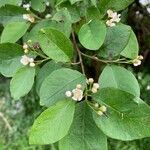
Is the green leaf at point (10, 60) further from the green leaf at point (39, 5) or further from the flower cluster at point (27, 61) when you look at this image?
the green leaf at point (39, 5)

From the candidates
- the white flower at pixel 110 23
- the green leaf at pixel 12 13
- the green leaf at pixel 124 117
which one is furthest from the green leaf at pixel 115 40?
the green leaf at pixel 12 13

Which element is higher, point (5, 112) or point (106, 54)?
point (106, 54)

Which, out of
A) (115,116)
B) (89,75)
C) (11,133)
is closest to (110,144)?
(89,75)

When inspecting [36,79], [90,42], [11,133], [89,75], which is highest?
[90,42]

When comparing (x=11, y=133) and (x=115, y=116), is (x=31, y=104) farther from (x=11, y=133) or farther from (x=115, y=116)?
(x=115, y=116)

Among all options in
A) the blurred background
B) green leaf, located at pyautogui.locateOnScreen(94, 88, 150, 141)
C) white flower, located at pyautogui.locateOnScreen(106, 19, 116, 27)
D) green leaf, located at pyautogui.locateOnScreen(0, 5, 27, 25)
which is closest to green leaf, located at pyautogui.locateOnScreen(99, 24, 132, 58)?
white flower, located at pyautogui.locateOnScreen(106, 19, 116, 27)

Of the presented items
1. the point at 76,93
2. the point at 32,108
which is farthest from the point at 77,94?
the point at 32,108

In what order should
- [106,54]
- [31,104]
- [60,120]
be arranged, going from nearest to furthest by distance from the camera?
[60,120] → [106,54] → [31,104]
